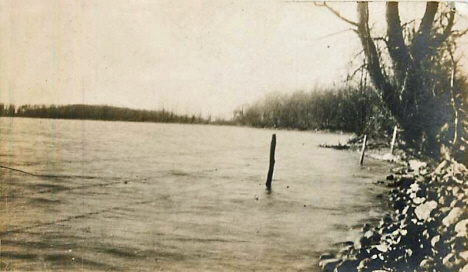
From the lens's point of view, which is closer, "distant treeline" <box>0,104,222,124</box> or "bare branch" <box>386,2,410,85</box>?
"bare branch" <box>386,2,410,85</box>

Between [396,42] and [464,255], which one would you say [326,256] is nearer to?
[464,255]

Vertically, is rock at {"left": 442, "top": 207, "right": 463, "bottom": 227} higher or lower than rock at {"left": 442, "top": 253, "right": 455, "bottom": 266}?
higher

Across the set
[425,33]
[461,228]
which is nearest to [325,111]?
[425,33]

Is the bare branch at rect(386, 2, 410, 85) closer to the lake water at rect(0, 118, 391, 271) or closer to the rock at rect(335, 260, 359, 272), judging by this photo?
the lake water at rect(0, 118, 391, 271)

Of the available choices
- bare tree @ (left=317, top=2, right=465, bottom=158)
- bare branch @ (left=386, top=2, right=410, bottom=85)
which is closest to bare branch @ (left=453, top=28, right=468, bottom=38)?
bare tree @ (left=317, top=2, right=465, bottom=158)

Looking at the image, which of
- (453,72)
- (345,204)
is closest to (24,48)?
(345,204)

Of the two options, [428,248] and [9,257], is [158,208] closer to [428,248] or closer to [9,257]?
[9,257]

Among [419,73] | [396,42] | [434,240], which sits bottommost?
[434,240]
